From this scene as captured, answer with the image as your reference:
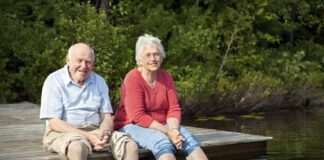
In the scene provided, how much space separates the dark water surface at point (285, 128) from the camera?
779cm

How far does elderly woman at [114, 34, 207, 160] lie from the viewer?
215 inches

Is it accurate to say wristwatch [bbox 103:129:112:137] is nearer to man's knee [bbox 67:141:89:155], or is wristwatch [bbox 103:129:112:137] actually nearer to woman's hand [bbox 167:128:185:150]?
man's knee [bbox 67:141:89:155]

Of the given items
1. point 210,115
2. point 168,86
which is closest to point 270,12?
point 210,115

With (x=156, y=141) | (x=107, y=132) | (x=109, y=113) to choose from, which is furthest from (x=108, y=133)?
(x=156, y=141)

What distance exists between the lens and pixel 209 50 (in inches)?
576

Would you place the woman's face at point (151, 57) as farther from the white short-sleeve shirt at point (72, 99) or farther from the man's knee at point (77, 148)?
the man's knee at point (77, 148)

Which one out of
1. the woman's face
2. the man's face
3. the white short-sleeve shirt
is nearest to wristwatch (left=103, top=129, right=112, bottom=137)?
the white short-sleeve shirt

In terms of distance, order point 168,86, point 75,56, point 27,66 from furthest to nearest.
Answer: point 27,66 → point 168,86 → point 75,56

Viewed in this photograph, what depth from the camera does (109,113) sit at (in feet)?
18.3

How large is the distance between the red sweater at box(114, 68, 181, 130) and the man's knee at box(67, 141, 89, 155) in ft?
2.01

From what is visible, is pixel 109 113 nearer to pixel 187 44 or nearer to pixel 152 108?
pixel 152 108

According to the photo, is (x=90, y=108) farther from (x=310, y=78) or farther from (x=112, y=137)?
(x=310, y=78)

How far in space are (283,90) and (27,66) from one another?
5.04m

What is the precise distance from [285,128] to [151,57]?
516 centimetres
